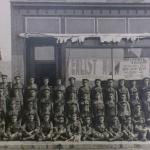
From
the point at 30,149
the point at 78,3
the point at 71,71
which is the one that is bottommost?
the point at 30,149

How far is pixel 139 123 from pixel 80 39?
1.53 ft

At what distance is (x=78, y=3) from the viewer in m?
4.89

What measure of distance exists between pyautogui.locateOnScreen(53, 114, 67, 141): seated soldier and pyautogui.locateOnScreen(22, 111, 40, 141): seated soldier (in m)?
0.08

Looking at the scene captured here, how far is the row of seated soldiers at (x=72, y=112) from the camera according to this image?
4.93 meters

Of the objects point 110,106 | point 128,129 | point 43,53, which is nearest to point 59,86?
point 43,53

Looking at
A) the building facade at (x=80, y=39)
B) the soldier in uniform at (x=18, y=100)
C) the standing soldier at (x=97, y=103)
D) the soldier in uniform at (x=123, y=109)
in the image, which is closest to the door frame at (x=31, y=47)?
the building facade at (x=80, y=39)

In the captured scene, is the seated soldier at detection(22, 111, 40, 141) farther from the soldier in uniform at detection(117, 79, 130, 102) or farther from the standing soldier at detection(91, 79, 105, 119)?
the soldier in uniform at detection(117, 79, 130, 102)

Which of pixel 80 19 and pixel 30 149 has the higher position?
pixel 80 19

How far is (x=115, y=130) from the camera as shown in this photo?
498 cm

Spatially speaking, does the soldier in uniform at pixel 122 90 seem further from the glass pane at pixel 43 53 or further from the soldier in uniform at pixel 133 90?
the glass pane at pixel 43 53

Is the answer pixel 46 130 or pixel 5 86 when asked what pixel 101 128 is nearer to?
pixel 46 130

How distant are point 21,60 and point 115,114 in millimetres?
505

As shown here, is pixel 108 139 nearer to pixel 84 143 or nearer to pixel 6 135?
pixel 84 143

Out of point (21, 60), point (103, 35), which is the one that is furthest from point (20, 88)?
point (103, 35)
